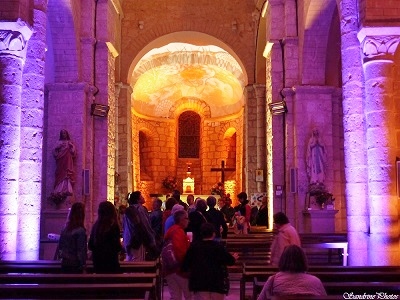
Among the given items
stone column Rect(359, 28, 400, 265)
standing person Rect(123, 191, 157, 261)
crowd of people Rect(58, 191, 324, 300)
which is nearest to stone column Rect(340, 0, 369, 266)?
stone column Rect(359, 28, 400, 265)

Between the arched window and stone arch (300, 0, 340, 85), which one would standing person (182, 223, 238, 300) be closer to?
stone arch (300, 0, 340, 85)

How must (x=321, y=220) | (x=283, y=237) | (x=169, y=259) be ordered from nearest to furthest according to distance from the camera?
(x=169, y=259) < (x=283, y=237) < (x=321, y=220)

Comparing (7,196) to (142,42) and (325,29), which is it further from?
(142,42)

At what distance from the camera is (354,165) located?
35.9ft

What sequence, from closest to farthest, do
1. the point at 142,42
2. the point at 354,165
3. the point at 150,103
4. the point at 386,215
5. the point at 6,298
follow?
1. the point at 6,298
2. the point at 386,215
3. the point at 354,165
4. the point at 142,42
5. the point at 150,103

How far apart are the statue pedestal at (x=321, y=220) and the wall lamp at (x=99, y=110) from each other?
21.4 feet

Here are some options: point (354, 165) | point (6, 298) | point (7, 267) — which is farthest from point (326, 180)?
point (6, 298)

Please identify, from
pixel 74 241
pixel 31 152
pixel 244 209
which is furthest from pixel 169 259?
pixel 244 209

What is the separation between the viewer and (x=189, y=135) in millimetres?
34875

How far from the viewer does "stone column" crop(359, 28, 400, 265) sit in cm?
1021

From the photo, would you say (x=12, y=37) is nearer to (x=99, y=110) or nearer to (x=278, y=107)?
(x=99, y=110)

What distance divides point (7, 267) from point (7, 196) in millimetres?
2013

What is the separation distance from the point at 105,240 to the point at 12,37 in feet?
15.2

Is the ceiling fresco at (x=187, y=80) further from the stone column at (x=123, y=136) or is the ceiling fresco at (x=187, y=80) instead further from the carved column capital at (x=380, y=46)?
the carved column capital at (x=380, y=46)
